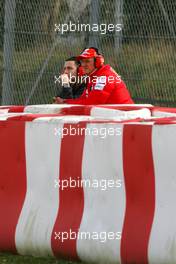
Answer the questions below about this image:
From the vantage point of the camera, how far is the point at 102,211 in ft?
20.1

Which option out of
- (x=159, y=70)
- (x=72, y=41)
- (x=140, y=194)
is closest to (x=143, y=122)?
(x=140, y=194)

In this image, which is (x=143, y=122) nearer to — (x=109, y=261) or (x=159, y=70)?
(x=109, y=261)

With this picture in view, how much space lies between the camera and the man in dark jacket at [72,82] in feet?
37.3

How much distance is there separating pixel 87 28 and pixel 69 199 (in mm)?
6720

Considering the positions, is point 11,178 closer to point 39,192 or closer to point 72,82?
point 39,192

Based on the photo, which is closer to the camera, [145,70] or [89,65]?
[89,65]

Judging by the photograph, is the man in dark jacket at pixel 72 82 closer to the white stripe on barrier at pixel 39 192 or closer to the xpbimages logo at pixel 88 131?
the white stripe on barrier at pixel 39 192

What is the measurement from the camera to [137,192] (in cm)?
599

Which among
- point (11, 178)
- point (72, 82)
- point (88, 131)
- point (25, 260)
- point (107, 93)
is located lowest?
point (25, 260)

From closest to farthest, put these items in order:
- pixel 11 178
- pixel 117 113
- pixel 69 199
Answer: pixel 69 199 < pixel 11 178 < pixel 117 113

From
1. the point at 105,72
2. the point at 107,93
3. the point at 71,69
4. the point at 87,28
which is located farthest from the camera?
the point at 87,28

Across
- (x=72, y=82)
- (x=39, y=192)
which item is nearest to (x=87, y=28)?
(x=72, y=82)

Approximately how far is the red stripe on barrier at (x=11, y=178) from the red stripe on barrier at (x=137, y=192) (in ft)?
2.63

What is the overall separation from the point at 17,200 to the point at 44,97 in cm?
701
